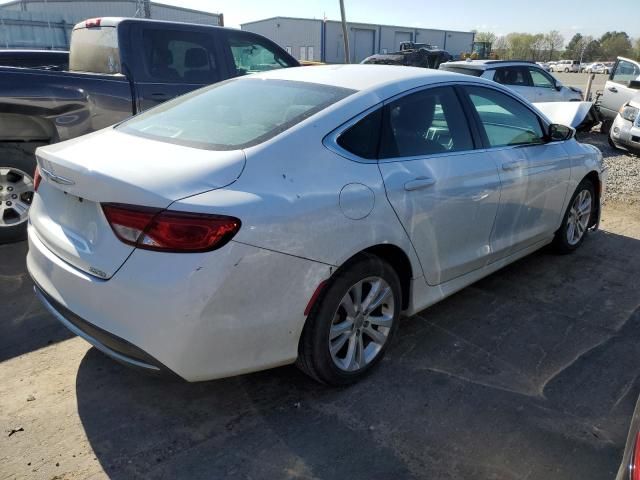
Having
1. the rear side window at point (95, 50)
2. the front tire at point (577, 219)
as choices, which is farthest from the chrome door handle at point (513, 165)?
the rear side window at point (95, 50)

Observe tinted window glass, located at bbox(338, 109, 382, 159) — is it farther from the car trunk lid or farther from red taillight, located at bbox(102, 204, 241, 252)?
red taillight, located at bbox(102, 204, 241, 252)

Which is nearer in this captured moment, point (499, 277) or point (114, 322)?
point (114, 322)

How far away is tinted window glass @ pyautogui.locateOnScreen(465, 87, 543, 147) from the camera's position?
357 cm

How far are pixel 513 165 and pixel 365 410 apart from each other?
79.0 inches

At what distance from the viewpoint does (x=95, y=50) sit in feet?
18.2

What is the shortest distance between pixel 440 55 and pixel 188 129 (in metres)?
24.6

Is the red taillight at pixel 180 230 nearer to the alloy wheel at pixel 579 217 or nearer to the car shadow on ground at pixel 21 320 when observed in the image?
the car shadow on ground at pixel 21 320

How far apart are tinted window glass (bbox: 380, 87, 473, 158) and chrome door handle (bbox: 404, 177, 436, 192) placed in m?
0.16

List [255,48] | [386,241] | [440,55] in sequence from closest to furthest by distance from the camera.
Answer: [386,241] → [255,48] → [440,55]

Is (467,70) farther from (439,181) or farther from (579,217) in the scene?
(439,181)

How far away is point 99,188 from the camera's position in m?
2.23

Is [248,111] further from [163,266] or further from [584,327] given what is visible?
[584,327]

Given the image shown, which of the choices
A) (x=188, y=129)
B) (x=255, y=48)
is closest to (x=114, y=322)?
(x=188, y=129)

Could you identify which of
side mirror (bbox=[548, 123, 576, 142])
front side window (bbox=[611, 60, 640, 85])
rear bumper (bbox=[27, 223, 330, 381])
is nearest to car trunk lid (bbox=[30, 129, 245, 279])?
rear bumper (bbox=[27, 223, 330, 381])
